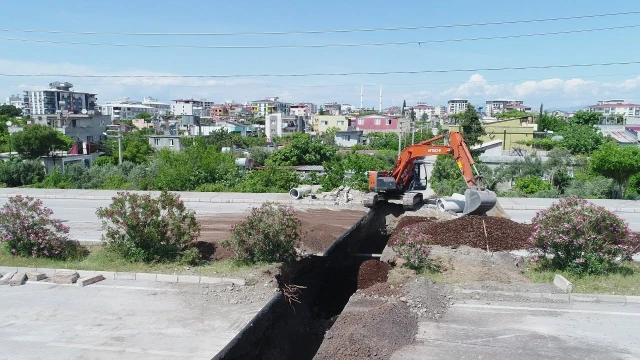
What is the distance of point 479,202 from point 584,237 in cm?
407

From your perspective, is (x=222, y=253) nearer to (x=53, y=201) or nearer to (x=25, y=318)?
(x=25, y=318)

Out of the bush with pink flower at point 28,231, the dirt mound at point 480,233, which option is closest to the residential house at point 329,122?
the dirt mound at point 480,233

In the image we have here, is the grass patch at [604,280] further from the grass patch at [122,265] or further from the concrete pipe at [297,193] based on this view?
the concrete pipe at [297,193]

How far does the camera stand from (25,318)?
820 cm

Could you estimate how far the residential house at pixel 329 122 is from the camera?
97562 mm

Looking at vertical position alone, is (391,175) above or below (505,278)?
above

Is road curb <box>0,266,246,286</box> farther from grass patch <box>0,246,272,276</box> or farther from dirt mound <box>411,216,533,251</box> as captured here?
dirt mound <box>411,216,533,251</box>

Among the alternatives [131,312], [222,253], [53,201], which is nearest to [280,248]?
[222,253]

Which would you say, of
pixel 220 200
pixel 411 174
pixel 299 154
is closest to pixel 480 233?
pixel 411 174

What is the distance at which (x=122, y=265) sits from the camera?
10.8 m

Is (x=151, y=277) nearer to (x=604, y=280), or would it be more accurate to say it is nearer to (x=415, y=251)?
(x=415, y=251)

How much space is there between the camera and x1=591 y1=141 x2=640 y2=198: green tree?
20797 millimetres

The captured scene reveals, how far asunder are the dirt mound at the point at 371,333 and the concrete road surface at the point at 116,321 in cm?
150

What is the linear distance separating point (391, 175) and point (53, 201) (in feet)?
46.4
